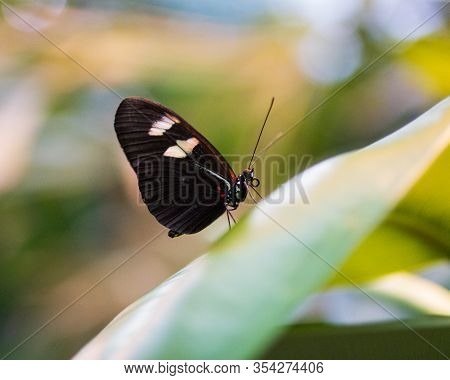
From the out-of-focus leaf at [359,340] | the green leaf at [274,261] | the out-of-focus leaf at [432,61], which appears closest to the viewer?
the green leaf at [274,261]

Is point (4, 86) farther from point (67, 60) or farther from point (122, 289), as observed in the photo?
point (122, 289)

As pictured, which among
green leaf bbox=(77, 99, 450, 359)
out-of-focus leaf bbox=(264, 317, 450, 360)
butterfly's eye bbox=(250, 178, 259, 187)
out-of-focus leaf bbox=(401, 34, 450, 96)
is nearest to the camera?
green leaf bbox=(77, 99, 450, 359)

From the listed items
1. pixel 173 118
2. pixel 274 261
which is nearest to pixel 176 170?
pixel 173 118

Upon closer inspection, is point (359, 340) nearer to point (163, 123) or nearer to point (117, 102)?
point (163, 123)

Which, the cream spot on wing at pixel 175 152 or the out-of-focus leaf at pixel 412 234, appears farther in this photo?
the cream spot on wing at pixel 175 152

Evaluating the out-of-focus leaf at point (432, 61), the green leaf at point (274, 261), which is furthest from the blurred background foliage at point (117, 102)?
the green leaf at point (274, 261)

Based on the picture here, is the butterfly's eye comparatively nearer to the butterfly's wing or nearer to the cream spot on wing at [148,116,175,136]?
the butterfly's wing

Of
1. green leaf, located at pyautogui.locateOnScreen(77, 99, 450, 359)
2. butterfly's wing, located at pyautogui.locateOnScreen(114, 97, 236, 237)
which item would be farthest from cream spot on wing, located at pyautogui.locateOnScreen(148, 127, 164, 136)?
green leaf, located at pyautogui.locateOnScreen(77, 99, 450, 359)

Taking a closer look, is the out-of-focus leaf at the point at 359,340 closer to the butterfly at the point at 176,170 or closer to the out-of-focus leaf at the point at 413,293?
the out-of-focus leaf at the point at 413,293
